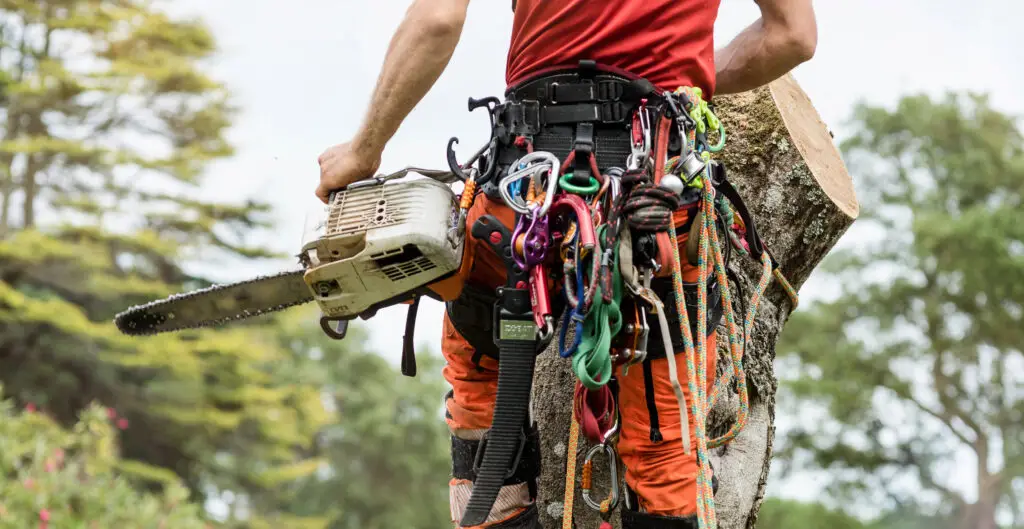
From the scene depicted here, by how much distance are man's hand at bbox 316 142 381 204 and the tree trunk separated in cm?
108

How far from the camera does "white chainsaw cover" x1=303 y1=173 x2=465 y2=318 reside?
227 cm

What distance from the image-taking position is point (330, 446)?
30.5 m

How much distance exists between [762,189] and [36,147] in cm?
1981

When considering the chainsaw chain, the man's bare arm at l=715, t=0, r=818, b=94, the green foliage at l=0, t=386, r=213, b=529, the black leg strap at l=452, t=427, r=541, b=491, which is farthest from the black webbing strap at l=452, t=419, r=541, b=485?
the green foliage at l=0, t=386, r=213, b=529

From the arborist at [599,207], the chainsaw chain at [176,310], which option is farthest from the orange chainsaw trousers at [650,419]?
the chainsaw chain at [176,310]

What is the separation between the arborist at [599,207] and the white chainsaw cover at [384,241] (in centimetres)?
8

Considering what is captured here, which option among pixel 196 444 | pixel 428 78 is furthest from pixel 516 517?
pixel 196 444

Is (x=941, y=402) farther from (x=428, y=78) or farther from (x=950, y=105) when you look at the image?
(x=428, y=78)

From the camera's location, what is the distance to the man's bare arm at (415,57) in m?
2.18

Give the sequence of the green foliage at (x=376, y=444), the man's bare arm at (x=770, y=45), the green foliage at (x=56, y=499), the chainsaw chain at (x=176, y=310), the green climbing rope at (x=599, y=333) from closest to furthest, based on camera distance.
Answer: the green climbing rope at (x=599, y=333) < the man's bare arm at (x=770, y=45) < the chainsaw chain at (x=176, y=310) < the green foliage at (x=56, y=499) < the green foliage at (x=376, y=444)

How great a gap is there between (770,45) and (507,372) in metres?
1.17

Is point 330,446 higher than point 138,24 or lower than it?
lower

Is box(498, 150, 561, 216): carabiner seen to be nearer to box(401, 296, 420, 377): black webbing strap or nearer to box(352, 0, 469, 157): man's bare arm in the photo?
box(352, 0, 469, 157): man's bare arm

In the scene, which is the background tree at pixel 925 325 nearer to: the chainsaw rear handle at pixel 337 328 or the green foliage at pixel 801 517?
the green foliage at pixel 801 517
